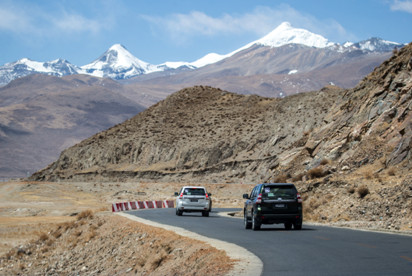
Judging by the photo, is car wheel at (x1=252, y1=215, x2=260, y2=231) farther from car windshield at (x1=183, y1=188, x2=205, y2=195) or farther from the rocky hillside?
the rocky hillside

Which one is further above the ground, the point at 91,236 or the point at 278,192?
the point at 278,192

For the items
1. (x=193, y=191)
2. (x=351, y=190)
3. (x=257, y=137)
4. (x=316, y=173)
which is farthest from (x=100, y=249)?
(x=257, y=137)

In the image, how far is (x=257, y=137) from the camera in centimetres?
9631

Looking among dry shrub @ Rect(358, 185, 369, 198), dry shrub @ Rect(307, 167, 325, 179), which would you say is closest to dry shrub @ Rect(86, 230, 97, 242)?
dry shrub @ Rect(358, 185, 369, 198)

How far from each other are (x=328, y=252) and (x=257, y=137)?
267 feet

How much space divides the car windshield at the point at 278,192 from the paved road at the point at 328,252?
1.47m

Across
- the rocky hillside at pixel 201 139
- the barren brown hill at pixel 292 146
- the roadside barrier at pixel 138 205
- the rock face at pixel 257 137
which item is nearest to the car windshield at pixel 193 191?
the barren brown hill at pixel 292 146

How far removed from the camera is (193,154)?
4038 inches


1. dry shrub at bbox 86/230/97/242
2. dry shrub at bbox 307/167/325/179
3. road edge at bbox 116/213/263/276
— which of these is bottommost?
dry shrub at bbox 86/230/97/242

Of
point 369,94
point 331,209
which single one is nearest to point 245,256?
point 331,209

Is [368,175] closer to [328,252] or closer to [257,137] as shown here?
[328,252]

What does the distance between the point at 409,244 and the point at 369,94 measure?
35597 mm

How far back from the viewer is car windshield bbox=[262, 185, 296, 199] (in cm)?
2305

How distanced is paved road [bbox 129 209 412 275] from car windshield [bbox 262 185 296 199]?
1.47m
